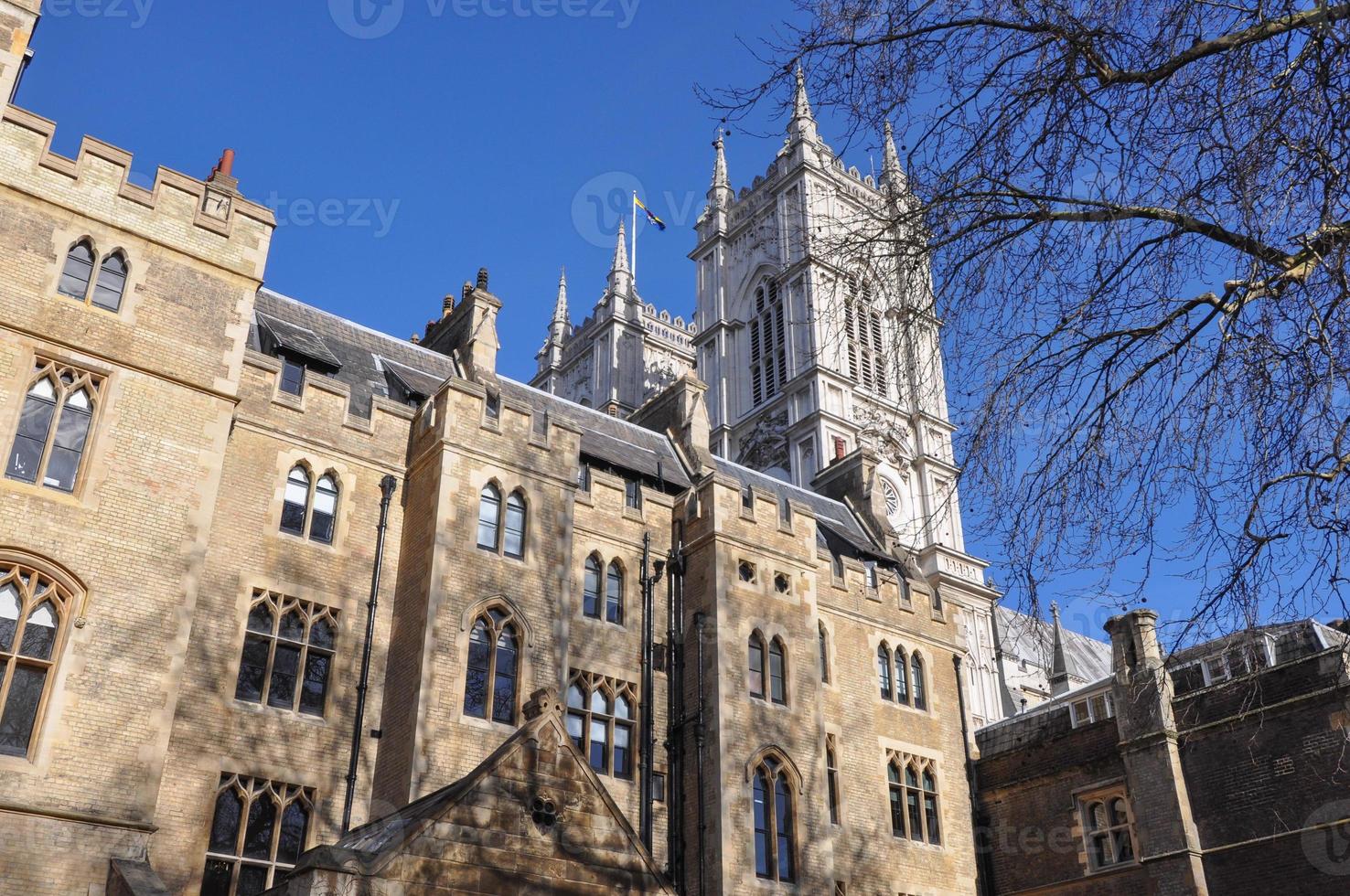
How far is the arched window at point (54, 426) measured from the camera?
14.8 meters

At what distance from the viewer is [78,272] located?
16.1m

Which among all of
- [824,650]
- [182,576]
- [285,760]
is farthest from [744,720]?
[182,576]

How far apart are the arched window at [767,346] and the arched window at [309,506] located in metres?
44.5

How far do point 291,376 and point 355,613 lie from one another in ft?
16.0

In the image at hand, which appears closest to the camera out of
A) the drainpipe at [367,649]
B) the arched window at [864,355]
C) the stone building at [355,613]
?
the stone building at [355,613]

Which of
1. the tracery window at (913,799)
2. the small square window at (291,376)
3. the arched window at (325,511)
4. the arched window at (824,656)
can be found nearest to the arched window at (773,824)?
the arched window at (824,656)

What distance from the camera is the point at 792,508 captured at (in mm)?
23797

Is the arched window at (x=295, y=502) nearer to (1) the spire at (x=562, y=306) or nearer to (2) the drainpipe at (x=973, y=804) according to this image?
(2) the drainpipe at (x=973, y=804)

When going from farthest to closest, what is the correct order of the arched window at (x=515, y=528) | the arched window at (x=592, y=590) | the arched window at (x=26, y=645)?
the arched window at (x=592, y=590) → the arched window at (x=515, y=528) → the arched window at (x=26, y=645)

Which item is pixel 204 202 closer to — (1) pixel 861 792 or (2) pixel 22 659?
(2) pixel 22 659

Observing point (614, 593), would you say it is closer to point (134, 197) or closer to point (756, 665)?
point (756, 665)

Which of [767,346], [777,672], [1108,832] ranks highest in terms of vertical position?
[767,346]

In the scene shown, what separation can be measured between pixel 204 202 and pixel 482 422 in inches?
222

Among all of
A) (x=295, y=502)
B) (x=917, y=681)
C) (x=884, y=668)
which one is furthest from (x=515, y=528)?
(x=917, y=681)
